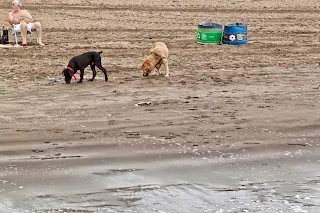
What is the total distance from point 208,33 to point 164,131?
8094 mm

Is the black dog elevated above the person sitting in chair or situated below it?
below

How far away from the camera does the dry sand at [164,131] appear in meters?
6.59

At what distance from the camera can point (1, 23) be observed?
18.5 meters

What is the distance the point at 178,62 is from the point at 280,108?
14.9 ft

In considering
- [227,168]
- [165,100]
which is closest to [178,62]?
[165,100]

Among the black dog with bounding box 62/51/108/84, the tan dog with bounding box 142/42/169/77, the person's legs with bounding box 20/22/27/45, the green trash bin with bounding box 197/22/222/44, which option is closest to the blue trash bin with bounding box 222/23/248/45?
the green trash bin with bounding box 197/22/222/44

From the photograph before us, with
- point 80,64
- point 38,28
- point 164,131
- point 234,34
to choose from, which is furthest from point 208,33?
point 164,131

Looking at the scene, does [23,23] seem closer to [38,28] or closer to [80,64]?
[38,28]

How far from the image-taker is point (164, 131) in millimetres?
8734

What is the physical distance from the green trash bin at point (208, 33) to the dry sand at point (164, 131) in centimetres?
31

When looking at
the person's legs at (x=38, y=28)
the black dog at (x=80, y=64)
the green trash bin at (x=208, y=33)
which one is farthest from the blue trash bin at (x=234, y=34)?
the black dog at (x=80, y=64)

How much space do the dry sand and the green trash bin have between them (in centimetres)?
31

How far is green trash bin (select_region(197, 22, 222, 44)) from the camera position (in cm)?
1642

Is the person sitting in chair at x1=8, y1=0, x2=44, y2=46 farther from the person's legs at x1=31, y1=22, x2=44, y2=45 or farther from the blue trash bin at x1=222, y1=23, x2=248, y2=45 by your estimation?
the blue trash bin at x1=222, y1=23, x2=248, y2=45
